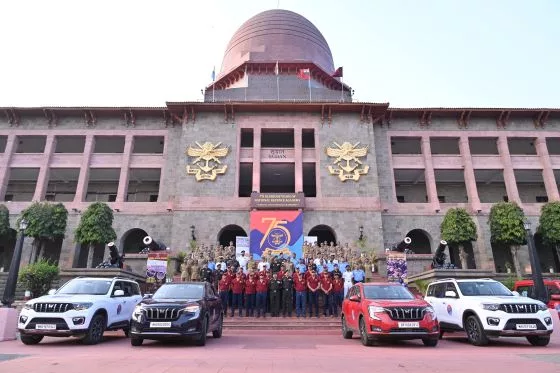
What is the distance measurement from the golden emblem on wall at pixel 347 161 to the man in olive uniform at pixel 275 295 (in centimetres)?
1396

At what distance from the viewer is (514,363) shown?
661 cm

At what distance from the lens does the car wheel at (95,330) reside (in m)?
9.22

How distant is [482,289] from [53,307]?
37.7ft

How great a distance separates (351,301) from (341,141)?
19.8m

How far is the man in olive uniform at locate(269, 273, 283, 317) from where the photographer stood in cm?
1515

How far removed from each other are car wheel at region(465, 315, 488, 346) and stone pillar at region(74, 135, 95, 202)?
2747 cm

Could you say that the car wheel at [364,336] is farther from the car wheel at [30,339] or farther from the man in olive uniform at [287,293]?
the car wheel at [30,339]

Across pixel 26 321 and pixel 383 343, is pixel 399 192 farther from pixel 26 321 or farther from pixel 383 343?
pixel 26 321

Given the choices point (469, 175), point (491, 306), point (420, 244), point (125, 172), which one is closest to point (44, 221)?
point (125, 172)

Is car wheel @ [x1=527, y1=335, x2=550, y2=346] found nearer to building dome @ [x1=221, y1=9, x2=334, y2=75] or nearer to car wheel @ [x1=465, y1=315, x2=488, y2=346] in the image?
car wheel @ [x1=465, y1=315, x2=488, y2=346]

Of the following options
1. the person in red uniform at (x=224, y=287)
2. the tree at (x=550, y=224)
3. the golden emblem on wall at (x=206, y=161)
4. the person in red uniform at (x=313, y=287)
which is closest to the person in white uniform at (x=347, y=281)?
the person in red uniform at (x=313, y=287)

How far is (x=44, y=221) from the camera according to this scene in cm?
2434

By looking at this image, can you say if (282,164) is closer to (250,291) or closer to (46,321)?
(250,291)

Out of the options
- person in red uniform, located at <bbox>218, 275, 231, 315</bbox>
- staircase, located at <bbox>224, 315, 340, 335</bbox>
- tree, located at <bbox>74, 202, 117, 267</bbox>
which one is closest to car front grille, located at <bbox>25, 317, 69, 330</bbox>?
staircase, located at <bbox>224, 315, 340, 335</bbox>
